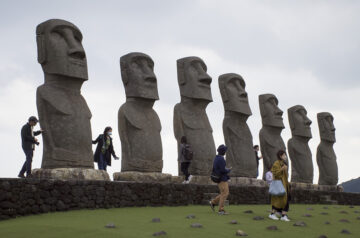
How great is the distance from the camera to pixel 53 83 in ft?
43.1

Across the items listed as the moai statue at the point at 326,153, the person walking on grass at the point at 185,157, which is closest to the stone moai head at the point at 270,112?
the moai statue at the point at 326,153

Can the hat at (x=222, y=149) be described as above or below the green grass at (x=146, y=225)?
above

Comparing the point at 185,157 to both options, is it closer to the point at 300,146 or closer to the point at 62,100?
the point at 62,100

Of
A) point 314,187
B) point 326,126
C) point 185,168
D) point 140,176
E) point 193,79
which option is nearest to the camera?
point 140,176

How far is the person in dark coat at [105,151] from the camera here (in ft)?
48.5

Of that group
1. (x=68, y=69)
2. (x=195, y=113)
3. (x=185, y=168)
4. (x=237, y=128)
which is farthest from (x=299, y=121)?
(x=68, y=69)

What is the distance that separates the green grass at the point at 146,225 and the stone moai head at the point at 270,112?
9.46 m

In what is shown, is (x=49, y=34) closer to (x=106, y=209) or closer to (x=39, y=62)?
(x=39, y=62)

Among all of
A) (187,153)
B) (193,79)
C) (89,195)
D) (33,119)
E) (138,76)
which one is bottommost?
(89,195)

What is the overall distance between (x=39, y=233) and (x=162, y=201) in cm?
498

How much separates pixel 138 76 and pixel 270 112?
7.72 m

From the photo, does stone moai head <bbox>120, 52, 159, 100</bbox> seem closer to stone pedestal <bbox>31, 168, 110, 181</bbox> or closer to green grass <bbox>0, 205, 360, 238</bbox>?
stone pedestal <bbox>31, 168, 110, 181</bbox>

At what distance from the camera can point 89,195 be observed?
447 inches

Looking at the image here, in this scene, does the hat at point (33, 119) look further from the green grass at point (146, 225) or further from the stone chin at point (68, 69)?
the green grass at point (146, 225)
